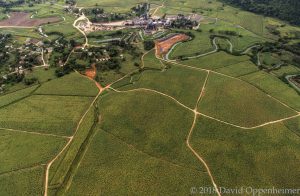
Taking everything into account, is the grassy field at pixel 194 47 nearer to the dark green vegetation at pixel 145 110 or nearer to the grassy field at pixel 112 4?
the dark green vegetation at pixel 145 110

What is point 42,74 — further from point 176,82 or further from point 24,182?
point 176,82

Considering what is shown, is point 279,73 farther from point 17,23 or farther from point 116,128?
point 17,23

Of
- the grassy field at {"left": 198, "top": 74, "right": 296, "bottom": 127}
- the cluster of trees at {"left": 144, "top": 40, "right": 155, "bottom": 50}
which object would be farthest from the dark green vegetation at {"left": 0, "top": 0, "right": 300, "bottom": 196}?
the cluster of trees at {"left": 144, "top": 40, "right": 155, "bottom": 50}

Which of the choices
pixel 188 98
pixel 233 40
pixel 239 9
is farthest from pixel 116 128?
pixel 239 9

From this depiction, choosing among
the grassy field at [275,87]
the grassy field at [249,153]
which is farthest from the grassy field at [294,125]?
the grassy field at [275,87]

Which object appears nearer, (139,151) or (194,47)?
(139,151)
